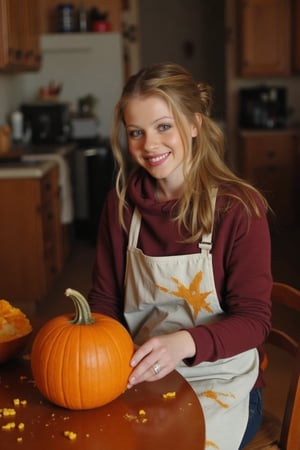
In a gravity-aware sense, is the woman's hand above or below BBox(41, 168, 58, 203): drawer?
above

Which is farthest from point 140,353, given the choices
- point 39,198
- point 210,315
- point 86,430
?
point 39,198

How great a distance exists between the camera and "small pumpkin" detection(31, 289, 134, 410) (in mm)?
1106

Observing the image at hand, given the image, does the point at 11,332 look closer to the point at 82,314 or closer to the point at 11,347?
→ the point at 11,347

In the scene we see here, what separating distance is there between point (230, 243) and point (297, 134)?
478cm

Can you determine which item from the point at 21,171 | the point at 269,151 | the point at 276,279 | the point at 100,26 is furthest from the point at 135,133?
the point at 100,26

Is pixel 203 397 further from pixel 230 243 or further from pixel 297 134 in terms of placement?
pixel 297 134

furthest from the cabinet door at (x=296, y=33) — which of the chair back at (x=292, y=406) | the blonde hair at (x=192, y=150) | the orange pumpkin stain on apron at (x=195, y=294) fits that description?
the orange pumpkin stain on apron at (x=195, y=294)

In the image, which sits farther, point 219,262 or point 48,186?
point 48,186

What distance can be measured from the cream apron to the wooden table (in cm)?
19

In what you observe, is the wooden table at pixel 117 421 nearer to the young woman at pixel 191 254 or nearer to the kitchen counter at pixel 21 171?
the young woman at pixel 191 254

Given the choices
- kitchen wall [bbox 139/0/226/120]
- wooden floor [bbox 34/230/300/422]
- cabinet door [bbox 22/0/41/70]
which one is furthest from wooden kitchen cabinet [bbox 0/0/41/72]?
kitchen wall [bbox 139/0/226/120]

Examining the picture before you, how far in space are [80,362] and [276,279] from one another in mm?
3633

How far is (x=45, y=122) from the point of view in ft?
19.0

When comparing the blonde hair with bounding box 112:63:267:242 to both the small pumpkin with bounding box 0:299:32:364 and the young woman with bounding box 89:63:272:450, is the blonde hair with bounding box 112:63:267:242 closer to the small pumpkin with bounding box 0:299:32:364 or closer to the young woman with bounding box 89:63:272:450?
the young woman with bounding box 89:63:272:450
